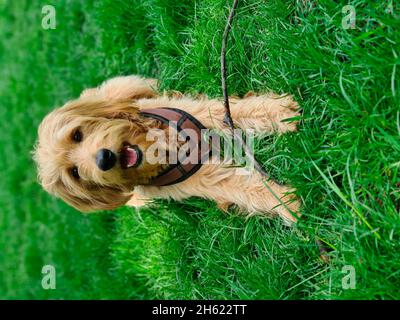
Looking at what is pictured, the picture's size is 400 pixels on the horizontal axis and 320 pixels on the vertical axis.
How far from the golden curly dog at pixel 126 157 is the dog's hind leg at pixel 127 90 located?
14cm

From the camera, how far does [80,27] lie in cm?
624

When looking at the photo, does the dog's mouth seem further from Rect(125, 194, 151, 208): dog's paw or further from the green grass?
Rect(125, 194, 151, 208): dog's paw

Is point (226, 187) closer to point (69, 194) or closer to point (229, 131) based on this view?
point (229, 131)

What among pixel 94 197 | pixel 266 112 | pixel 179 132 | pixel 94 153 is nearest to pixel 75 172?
pixel 94 197

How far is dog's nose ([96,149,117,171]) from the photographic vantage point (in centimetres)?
338

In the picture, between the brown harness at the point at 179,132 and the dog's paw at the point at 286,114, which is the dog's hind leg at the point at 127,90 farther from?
the dog's paw at the point at 286,114

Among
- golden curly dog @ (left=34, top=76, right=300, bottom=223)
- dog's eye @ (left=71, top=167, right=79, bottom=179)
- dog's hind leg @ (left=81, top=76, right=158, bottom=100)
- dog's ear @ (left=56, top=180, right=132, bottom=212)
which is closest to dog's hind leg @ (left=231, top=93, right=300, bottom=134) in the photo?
golden curly dog @ (left=34, top=76, right=300, bottom=223)

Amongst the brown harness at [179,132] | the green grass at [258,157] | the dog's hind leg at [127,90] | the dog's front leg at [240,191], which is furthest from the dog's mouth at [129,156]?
the green grass at [258,157]

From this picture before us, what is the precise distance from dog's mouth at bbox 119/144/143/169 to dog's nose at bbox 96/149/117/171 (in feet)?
0.41

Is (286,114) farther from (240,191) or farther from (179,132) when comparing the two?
(179,132)

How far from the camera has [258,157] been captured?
12.3 feet

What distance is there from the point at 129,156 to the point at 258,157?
0.88 m

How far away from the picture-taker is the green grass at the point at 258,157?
9.16ft

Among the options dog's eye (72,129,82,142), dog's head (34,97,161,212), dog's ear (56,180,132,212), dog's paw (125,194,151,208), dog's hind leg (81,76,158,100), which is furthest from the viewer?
dog's paw (125,194,151,208)
